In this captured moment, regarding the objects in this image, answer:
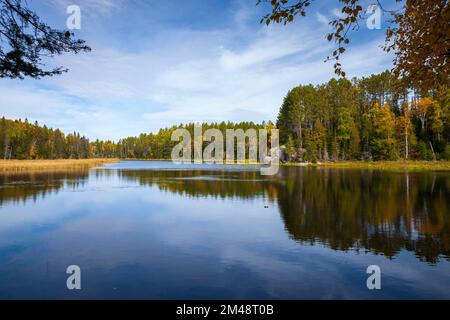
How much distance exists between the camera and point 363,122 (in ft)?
289

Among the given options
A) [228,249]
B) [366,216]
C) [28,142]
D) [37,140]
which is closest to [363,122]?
[366,216]

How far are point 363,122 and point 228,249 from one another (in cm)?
8539

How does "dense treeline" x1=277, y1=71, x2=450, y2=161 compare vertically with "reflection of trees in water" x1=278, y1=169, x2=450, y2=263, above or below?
above

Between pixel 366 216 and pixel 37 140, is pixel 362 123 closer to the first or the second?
pixel 366 216

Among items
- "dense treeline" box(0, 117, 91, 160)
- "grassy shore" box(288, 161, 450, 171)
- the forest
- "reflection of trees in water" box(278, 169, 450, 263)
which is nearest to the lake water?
"reflection of trees in water" box(278, 169, 450, 263)

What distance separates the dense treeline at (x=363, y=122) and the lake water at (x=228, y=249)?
55718 mm

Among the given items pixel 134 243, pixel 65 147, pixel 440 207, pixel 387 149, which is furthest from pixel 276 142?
pixel 65 147

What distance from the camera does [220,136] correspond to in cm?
15000

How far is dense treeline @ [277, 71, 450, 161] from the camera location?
2894 inches

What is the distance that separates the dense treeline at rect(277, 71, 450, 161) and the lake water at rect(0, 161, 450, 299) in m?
55.7

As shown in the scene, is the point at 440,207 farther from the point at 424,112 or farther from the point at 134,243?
the point at 424,112

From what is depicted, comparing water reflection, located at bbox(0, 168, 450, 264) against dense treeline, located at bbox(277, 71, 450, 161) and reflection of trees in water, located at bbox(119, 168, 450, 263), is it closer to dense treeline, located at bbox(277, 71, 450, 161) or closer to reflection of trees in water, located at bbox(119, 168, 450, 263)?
reflection of trees in water, located at bbox(119, 168, 450, 263)
